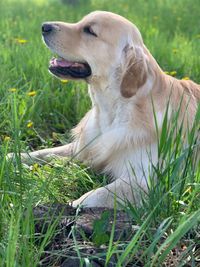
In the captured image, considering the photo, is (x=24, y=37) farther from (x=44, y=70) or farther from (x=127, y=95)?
(x=127, y=95)

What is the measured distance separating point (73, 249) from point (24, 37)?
4.15m

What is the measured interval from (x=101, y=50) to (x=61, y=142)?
84 cm

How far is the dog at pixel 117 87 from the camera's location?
3.36 m

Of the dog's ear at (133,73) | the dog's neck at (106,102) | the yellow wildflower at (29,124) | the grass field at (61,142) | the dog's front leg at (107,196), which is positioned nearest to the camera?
the grass field at (61,142)

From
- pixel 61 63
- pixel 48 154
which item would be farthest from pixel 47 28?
pixel 48 154

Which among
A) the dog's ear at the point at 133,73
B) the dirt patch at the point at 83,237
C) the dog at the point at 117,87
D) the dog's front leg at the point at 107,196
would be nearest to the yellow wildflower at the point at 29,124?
the dog at the point at 117,87

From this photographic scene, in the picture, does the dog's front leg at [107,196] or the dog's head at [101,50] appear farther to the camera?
the dog's head at [101,50]

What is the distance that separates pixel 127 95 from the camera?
3379 millimetres

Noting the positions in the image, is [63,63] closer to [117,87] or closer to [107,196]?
[117,87]

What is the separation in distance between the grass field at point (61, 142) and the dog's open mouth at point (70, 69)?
32 centimetres

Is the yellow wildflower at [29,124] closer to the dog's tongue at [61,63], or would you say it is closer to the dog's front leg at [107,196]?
the dog's tongue at [61,63]

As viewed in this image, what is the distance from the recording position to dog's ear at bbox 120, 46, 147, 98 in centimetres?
335

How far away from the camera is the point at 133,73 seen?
336 cm

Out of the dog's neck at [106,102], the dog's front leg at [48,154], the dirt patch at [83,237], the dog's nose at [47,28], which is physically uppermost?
the dog's nose at [47,28]
